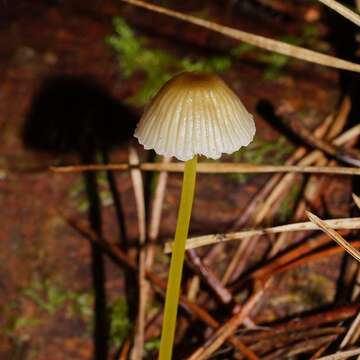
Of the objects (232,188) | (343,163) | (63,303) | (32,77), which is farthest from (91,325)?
(32,77)

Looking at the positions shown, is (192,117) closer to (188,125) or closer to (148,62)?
(188,125)

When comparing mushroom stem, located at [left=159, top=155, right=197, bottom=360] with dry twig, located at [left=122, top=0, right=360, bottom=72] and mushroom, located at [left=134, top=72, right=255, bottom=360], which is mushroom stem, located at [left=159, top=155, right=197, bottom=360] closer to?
mushroom, located at [left=134, top=72, right=255, bottom=360]

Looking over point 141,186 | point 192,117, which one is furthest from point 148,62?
point 192,117

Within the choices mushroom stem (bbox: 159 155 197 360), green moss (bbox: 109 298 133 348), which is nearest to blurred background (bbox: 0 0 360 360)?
green moss (bbox: 109 298 133 348)

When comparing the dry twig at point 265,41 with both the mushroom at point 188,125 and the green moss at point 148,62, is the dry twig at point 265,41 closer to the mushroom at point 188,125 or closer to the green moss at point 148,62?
the mushroom at point 188,125

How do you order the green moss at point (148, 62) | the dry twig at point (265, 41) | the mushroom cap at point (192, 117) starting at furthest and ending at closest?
1. the green moss at point (148, 62)
2. the dry twig at point (265, 41)
3. the mushroom cap at point (192, 117)

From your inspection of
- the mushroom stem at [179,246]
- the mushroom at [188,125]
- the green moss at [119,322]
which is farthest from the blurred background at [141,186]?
the mushroom at [188,125]

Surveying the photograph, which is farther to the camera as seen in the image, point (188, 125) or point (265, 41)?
point (265, 41)

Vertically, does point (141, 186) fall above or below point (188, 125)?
below
